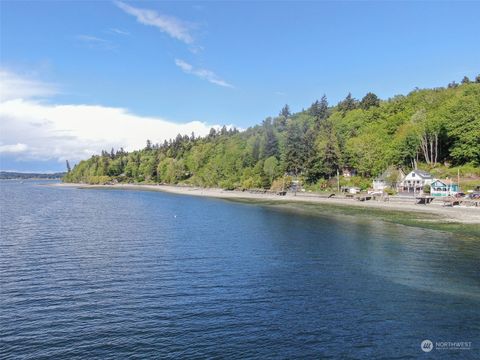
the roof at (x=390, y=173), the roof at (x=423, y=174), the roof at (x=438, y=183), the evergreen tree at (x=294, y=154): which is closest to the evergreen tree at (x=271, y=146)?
the evergreen tree at (x=294, y=154)

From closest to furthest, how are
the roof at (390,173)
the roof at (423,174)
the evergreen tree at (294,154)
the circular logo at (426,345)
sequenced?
the circular logo at (426,345), the roof at (423,174), the roof at (390,173), the evergreen tree at (294,154)

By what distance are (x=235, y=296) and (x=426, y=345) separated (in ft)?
45.8

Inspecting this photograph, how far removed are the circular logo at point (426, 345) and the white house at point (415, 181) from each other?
106310mm

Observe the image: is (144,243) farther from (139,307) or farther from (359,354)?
(359,354)

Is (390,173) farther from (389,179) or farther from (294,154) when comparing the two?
(294,154)

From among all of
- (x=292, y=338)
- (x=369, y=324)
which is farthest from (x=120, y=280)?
(x=369, y=324)

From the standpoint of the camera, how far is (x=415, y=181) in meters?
123

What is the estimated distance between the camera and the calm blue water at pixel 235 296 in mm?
22422

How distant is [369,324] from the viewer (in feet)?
82.9

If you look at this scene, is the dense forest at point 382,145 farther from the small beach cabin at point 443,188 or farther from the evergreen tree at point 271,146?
the small beach cabin at point 443,188

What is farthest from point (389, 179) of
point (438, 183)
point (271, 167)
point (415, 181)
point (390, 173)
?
point (271, 167)

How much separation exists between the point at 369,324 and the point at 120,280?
21.7m

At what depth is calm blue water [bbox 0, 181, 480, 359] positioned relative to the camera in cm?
2242

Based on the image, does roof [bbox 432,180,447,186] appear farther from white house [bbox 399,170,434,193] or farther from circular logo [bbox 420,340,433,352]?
circular logo [bbox 420,340,433,352]
